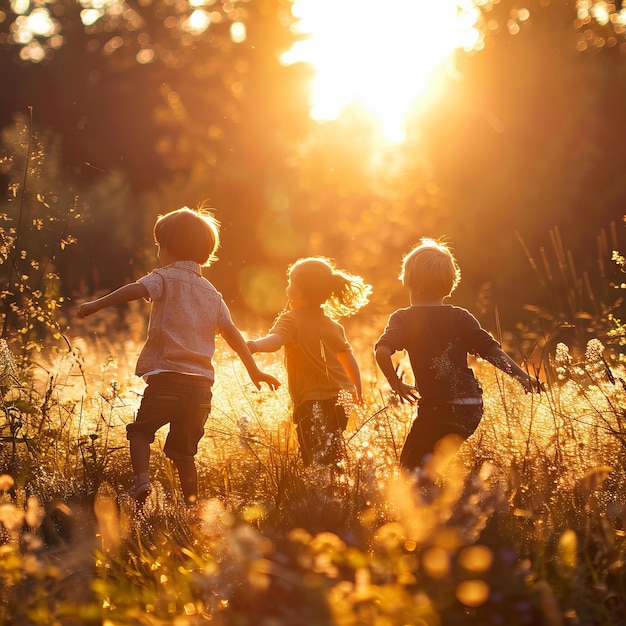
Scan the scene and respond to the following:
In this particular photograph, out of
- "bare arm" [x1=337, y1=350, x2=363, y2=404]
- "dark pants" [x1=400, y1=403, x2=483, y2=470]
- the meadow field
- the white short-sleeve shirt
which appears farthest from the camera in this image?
"bare arm" [x1=337, y1=350, x2=363, y2=404]

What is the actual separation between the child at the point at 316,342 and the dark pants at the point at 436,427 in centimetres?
48

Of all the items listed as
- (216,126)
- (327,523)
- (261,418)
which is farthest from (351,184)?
(327,523)

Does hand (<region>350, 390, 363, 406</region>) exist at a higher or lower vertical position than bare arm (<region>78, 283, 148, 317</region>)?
lower

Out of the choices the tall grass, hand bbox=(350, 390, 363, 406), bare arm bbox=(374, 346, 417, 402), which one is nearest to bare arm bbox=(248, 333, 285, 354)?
the tall grass

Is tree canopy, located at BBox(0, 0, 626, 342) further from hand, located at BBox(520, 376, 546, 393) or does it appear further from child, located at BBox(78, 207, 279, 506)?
hand, located at BBox(520, 376, 546, 393)

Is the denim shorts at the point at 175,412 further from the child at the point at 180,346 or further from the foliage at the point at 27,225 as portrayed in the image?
the foliage at the point at 27,225

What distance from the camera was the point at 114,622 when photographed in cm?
201

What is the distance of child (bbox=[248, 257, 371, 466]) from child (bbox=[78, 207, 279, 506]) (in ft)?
1.20

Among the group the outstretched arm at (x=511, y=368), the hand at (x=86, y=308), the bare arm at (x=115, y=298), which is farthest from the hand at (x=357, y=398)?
the hand at (x=86, y=308)

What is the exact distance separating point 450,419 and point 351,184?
1742 centimetres

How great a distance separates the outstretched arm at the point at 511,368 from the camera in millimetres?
3713

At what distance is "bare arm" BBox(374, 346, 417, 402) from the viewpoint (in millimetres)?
3809

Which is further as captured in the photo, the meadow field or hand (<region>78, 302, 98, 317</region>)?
hand (<region>78, 302, 98, 317</region>)

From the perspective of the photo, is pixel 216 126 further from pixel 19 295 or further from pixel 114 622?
pixel 114 622
